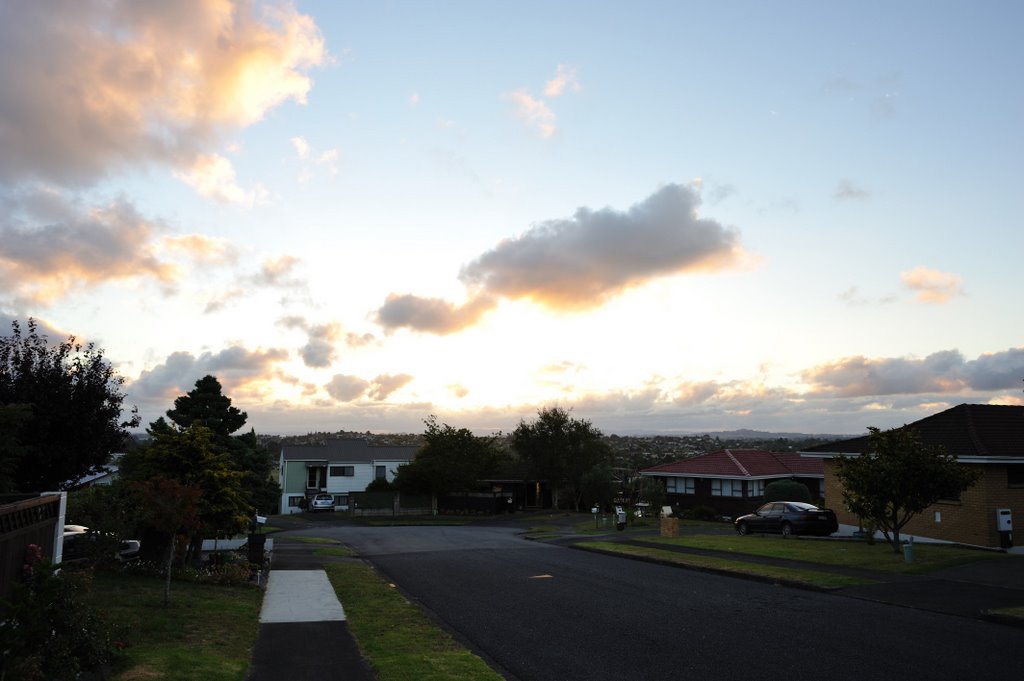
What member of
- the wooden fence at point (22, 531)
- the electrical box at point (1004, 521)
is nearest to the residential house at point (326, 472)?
the electrical box at point (1004, 521)

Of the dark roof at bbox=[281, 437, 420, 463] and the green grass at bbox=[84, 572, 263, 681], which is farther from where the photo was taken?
the dark roof at bbox=[281, 437, 420, 463]

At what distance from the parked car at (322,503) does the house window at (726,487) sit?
129 ft

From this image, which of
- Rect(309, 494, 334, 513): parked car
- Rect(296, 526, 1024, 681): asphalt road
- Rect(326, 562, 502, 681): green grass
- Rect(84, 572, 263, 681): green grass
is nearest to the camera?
Rect(84, 572, 263, 681): green grass

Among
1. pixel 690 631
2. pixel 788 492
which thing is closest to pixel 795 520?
pixel 788 492

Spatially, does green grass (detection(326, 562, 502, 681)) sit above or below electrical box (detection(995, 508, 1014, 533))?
below

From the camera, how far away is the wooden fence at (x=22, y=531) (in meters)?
9.27

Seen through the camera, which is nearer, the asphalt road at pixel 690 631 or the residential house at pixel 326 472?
the asphalt road at pixel 690 631

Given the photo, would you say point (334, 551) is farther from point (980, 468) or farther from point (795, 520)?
point (980, 468)

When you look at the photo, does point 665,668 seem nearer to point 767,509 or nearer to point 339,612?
point 339,612

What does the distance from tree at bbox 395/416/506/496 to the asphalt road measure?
39.3 meters

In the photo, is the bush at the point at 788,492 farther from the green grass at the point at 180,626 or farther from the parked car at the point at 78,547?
the parked car at the point at 78,547

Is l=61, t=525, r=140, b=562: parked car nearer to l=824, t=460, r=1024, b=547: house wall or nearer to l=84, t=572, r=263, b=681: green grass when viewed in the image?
l=84, t=572, r=263, b=681: green grass

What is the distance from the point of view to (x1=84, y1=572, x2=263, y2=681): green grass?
976cm

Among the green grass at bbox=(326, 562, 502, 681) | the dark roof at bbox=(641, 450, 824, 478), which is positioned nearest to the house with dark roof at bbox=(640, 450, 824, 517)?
the dark roof at bbox=(641, 450, 824, 478)
